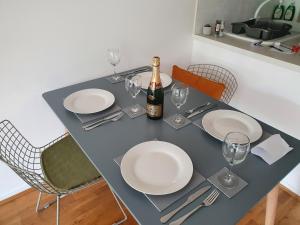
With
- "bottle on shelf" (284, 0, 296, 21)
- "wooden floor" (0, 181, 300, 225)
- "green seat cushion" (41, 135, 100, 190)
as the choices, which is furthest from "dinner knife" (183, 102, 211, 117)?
"bottle on shelf" (284, 0, 296, 21)

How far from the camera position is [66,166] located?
122 cm

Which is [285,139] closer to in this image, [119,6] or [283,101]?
[283,101]

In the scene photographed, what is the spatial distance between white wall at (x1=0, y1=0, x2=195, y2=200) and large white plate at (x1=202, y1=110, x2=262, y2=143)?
0.80 m

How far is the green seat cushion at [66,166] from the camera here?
114cm

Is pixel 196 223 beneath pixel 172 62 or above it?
above

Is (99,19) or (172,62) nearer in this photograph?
(99,19)

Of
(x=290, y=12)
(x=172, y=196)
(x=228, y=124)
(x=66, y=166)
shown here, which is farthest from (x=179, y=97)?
(x=290, y=12)

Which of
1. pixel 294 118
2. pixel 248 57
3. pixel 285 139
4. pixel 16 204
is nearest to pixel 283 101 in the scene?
pixel 294 118

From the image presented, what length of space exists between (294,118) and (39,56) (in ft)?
5.23

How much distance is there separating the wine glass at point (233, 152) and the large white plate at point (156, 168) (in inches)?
4.7

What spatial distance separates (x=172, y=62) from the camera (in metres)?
1.91

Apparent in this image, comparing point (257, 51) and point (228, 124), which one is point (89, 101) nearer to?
point (228, 124)

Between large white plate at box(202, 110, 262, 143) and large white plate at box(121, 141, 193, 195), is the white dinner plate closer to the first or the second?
large white plate at box(202, 110, 262, 143)

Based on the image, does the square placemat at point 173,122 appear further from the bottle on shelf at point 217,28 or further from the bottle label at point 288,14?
the bottle label at point 288,14
